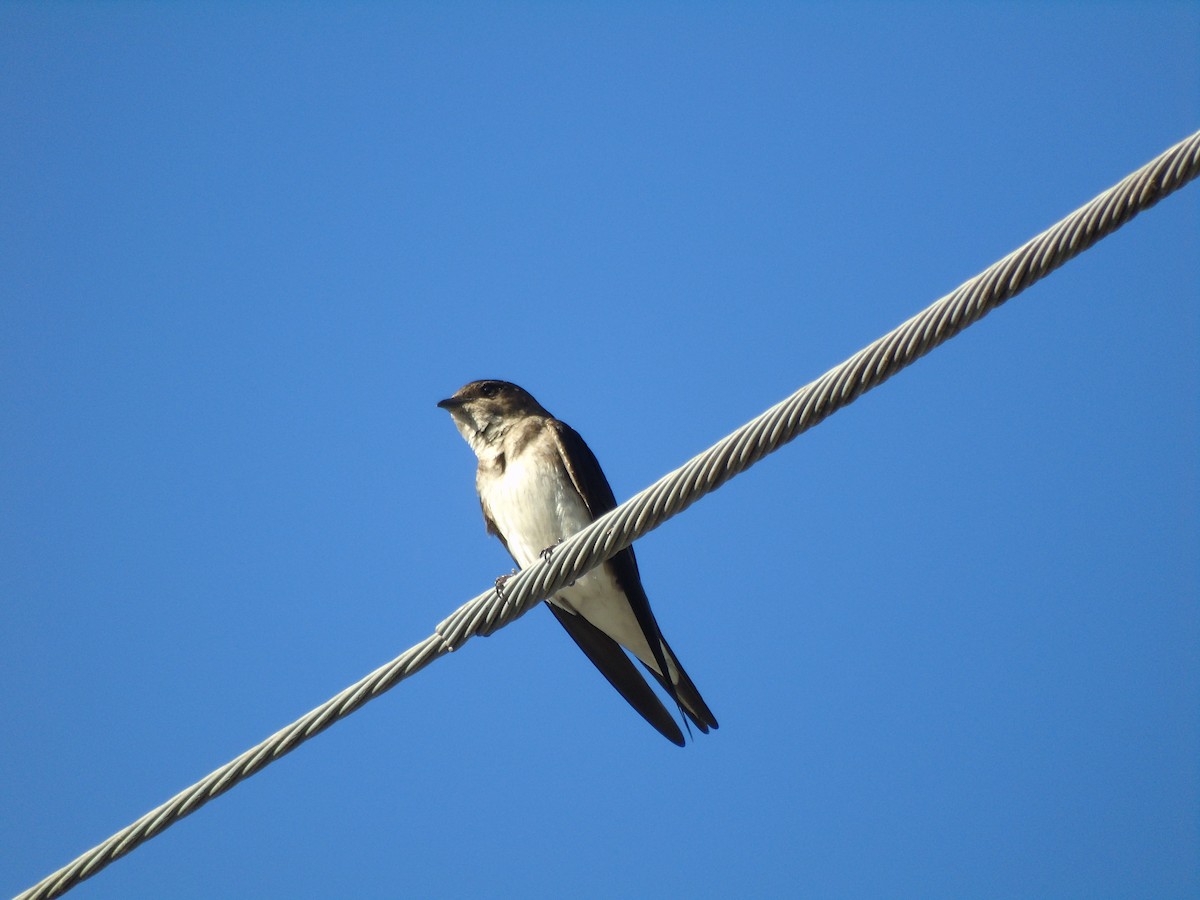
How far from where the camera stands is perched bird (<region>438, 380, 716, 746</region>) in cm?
634

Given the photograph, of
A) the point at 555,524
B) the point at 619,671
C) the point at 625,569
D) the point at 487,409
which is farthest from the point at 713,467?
the point at 487,409

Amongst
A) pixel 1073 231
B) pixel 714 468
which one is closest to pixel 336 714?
pixel 714 468

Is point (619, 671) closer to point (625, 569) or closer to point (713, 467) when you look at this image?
point (625, 569)

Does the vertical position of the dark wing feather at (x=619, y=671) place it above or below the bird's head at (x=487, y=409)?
below

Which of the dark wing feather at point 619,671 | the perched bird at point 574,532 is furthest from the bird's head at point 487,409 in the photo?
the dark wing feather at point 619,671

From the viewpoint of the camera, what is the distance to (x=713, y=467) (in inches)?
141

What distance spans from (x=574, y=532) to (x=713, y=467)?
9.80 ft

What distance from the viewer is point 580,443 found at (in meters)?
6.80

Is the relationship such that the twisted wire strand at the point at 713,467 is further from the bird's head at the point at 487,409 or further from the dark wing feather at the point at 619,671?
the bird's head at the point at 487,409

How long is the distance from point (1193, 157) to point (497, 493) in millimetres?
4315

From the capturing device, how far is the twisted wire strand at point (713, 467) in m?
3.14

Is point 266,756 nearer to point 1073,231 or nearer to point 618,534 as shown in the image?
point 618,534

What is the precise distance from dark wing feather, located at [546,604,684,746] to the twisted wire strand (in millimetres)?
2273

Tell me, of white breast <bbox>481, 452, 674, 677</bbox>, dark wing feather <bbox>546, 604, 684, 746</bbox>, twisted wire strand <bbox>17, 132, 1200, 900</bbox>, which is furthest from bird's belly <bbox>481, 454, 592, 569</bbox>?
twisted wire strand <bbox>17, 132, 1200, 900</bbox>
